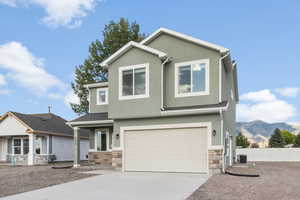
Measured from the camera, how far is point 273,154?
79.0 feet

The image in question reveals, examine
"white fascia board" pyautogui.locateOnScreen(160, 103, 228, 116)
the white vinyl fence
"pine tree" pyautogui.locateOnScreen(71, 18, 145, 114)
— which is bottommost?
the white vinyl fence

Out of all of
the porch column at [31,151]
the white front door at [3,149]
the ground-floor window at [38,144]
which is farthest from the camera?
the white front door at [3,149]

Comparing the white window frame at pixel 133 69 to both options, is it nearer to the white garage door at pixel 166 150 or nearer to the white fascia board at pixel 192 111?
the white fascia board at pixel 192 111

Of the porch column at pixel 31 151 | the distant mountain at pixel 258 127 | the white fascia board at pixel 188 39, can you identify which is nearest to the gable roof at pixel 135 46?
the white fascia board at pixel 188 39

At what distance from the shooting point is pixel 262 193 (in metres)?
7.71

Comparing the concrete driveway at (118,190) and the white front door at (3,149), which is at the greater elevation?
the concrete driveway at (118,190)

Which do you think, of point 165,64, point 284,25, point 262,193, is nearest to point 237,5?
point 284,25

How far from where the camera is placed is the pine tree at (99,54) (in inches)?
1079

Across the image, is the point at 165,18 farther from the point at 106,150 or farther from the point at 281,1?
the point at 106,150

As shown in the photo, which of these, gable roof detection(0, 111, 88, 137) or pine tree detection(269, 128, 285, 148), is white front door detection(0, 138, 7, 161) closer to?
gable roof detection(0, 111, 88, 137)

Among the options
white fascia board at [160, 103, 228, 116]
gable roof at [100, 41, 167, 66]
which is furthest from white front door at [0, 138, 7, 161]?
white fascia board at [160, 103, 228, 116]

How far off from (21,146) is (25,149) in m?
0.43

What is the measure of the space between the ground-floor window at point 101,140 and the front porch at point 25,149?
5.41 metres

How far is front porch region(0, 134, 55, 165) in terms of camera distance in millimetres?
19719
